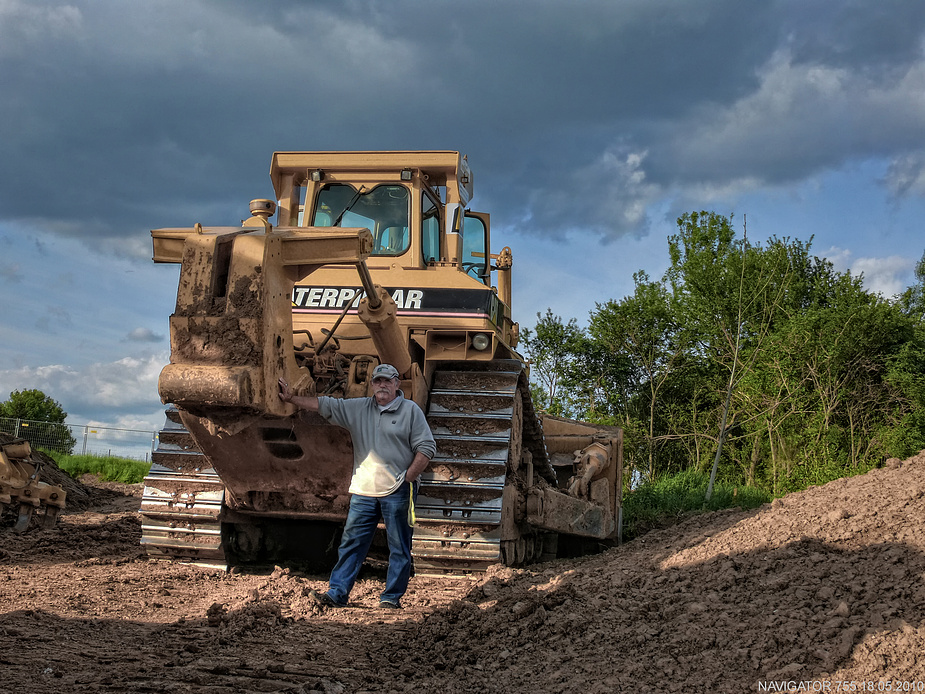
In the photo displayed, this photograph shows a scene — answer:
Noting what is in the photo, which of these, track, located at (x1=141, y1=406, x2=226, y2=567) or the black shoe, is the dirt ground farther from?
track, located at (x1=141, y1=406, x2=226, y2=567)

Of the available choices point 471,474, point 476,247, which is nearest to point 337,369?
point 471,474

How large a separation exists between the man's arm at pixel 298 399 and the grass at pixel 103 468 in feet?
60.7

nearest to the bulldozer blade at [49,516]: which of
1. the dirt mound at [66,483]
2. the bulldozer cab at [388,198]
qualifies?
the bulldozer cab at [388,198]

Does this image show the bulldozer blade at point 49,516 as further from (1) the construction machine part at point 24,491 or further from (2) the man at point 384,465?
(2) the man at point 384,465

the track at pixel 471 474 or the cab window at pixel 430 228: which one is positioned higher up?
the cab window at pixel 430 228

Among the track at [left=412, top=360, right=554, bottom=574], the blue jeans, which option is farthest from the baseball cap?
the track at [left=412, top=360, right=554, bottom=574]

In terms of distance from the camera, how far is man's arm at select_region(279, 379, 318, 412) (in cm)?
593

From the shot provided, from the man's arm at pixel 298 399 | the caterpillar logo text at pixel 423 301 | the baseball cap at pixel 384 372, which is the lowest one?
the man's arm at pixel 298 399

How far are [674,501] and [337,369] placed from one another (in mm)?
8318

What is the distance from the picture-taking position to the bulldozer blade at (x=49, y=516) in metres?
10.2

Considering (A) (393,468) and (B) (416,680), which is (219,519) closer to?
(A) (393,468)

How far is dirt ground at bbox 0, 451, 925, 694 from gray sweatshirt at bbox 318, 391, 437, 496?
849mm

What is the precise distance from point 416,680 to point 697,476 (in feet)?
42.5

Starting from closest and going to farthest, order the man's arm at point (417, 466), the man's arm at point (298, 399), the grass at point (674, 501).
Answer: the man's arm at point (298, 399) → the man's arm at point (417, 466) → the grass at point (674, 501)
